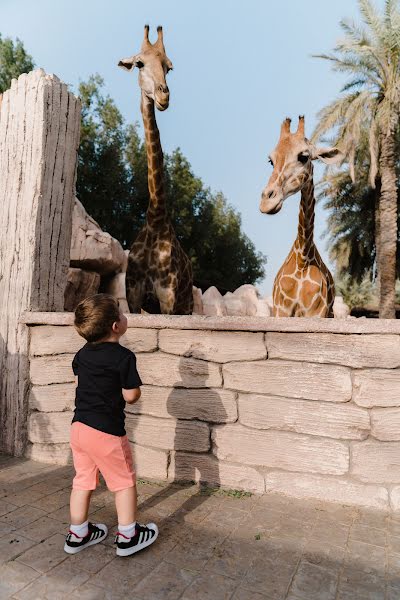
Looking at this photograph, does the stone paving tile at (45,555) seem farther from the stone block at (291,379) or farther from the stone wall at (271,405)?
the stone block at (291,379)

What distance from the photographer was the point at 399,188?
61.4 ft

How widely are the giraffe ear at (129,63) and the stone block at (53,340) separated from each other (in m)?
2.51

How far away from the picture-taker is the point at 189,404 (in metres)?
3.30

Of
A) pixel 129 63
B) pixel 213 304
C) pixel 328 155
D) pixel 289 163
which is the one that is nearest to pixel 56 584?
pixel 289 163

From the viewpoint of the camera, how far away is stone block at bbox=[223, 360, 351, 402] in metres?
2.97

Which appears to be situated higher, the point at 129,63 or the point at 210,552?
the point at 129,63

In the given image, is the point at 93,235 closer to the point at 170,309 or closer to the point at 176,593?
the point at 170,309

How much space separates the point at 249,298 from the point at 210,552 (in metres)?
15.4

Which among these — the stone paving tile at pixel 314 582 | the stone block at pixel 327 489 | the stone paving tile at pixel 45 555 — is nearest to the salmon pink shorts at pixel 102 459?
the stone paving tile at pixel 45 555

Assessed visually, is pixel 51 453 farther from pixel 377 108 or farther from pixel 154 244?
pixel 377 108

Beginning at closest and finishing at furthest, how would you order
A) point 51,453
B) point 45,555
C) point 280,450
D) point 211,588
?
point 211,588, point 45,555, point 280,450, point 51,453

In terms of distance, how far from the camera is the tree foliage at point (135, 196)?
759 inches

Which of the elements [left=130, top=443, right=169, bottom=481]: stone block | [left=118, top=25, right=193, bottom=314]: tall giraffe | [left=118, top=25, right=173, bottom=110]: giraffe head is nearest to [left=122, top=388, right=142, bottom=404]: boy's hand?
[left=130, top=443, right=169, bottom=481]: stone block

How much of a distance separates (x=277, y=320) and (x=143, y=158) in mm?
18672
